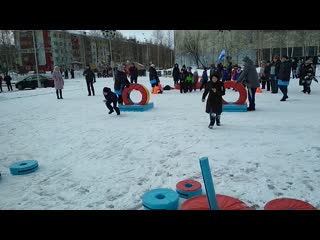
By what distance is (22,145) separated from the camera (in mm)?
6344

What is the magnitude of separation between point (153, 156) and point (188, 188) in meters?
1.58

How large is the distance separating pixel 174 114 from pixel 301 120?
13.0ft

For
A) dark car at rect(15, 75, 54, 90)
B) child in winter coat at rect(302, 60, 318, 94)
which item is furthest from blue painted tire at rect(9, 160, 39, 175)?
dark car at rect(15, 75, 54, 90)

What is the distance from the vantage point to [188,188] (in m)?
3.69

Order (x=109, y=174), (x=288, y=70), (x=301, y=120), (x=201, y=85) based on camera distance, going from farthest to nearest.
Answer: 1. (x=201, y=85)
2. (x=288, y=70)
3. (x=301, y=120)
4. (x=109, y=174)

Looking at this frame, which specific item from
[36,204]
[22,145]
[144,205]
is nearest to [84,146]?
[22,145]

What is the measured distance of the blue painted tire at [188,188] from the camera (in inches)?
142

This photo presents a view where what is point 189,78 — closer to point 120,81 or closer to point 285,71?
point 120,81

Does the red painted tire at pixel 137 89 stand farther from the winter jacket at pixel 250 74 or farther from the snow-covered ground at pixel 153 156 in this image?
the winter jacket at pixel 250 74

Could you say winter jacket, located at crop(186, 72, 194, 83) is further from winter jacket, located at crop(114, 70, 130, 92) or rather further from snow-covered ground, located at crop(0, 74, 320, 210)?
snow-covered ground, located at crop(0, 74, 320, 210)

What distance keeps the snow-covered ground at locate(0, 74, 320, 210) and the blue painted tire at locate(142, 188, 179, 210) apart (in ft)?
0.58

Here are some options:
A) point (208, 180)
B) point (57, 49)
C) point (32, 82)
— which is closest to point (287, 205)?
point (208, 180)

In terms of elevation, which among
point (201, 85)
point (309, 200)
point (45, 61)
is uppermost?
point (45, 61)
